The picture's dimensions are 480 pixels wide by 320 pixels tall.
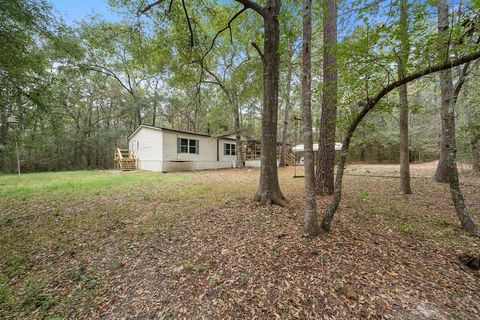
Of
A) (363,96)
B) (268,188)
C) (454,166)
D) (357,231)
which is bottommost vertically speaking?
(357,231)

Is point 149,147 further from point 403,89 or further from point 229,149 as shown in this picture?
point 403,89

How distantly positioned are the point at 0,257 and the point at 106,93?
68.7 ft

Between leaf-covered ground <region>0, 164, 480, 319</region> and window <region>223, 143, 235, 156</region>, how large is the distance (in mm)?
12986

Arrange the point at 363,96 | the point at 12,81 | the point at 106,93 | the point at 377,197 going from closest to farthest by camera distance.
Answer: the point at 363,96
the point at 12,81
the point at 377,197
the point at 106,93

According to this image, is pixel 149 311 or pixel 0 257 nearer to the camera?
pixel 149 311

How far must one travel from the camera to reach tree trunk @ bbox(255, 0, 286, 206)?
4285mm

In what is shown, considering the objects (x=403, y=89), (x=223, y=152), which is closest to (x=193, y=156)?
(x=223, y=152)

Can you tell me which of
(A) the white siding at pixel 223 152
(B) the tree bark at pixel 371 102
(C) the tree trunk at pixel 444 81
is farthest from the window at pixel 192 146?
(C) the tree trunk at pixel 444 81

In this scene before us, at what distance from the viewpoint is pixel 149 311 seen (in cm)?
191

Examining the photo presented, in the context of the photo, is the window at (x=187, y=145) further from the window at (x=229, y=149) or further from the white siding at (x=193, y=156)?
the window at (x=229, y=149)

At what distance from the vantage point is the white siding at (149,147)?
12828 millimetres

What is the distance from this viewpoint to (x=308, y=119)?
2.87 meters

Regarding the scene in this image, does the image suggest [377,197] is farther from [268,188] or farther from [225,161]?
[225,161]

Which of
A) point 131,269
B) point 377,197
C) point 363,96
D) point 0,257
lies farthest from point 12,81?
point 377,197
